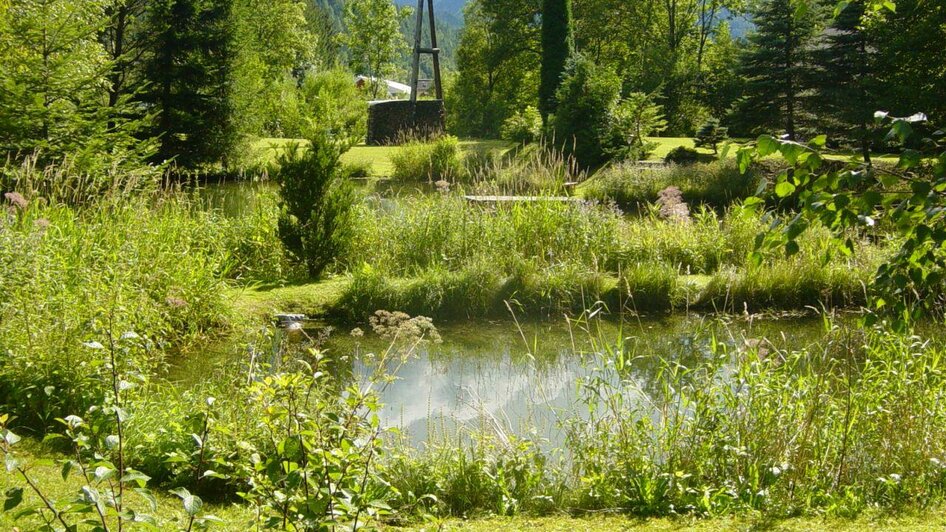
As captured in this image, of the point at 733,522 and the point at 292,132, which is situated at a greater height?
the point at 292,132

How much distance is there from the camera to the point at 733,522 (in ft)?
10.6

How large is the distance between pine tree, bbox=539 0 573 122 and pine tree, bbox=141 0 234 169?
26.5ft

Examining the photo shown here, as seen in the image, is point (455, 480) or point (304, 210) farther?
point (304, 210)

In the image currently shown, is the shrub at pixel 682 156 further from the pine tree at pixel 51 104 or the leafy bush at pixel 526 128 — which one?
the pine tree at pixel 51 104

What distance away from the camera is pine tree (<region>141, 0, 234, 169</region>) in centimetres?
1647

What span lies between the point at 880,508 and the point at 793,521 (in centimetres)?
42

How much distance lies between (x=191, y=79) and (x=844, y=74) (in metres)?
13.0

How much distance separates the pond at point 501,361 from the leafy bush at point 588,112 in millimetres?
9268

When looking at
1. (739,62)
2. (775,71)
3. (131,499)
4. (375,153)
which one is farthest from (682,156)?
(131,499)

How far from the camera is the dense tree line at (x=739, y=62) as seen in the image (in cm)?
1349

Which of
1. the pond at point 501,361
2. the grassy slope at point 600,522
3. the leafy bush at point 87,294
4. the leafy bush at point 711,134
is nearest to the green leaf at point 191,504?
the leafy bush at point 87,294

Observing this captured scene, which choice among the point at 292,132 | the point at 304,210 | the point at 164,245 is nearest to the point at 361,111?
the point at 292,132

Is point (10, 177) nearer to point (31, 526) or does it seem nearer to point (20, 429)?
point (20, 429)

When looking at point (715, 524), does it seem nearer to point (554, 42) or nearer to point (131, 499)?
point (131, 499)
